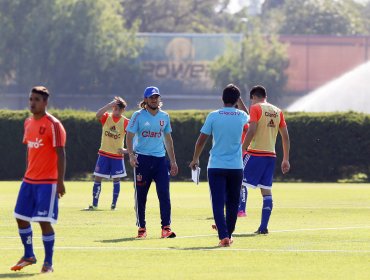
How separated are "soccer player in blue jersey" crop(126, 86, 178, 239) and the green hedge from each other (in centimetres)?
2207

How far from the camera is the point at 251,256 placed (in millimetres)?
15312

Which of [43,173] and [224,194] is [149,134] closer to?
[224,194]

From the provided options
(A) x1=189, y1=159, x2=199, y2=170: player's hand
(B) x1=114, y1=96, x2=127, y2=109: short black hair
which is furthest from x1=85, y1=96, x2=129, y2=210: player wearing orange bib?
(A) x1=189, y1=159, x2=199, y2=170: player's hand

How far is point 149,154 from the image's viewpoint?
720 inches

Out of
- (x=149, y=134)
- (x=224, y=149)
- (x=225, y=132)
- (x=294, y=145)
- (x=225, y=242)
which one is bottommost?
(x=294, y=145)

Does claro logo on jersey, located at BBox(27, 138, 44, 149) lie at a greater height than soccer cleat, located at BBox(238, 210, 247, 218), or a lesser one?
greater

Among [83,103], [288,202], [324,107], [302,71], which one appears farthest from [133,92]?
[288,202]

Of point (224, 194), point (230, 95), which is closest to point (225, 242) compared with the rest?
point (224, 194)

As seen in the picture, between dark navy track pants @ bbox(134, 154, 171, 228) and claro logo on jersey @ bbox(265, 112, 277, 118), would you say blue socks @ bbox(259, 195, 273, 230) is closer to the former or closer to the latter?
claro logo on jersey @ bbox(265, 112, 277, 118)

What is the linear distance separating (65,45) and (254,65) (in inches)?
591

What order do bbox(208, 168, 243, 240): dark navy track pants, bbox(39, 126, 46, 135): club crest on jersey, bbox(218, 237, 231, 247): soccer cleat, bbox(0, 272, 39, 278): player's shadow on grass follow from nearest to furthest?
1. bbox(0, 272, 39, 278): player's shadow on grass
2. bbox(39, 126, 46, 135): club crest on jersey
3. bbox(218, 237, 231, 247): soccer cleat
4. bbox(208, 168, 243, 240): dark navy track pants

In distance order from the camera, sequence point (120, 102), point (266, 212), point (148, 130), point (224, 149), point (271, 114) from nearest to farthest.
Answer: point (224, 149) < point (148, 130) < point (266, 212) < point (271, 114) < point (120, 102)

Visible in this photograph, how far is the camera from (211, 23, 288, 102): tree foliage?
320ft

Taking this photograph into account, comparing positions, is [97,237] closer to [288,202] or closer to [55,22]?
[288,202]
